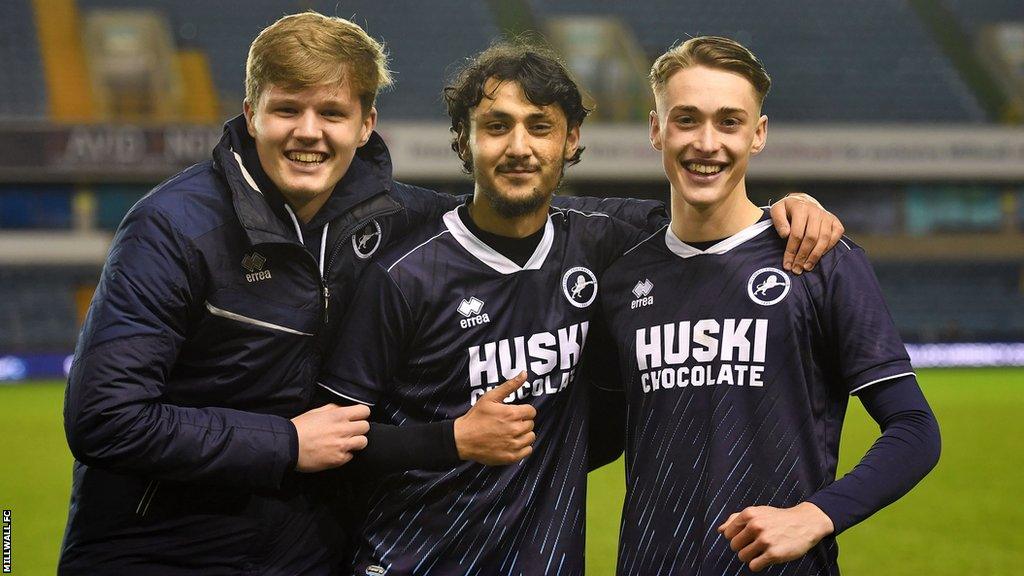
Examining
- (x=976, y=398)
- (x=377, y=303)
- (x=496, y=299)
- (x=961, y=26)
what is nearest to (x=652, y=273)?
(x=496, y=299)

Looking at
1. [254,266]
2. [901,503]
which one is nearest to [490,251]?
[254,266]

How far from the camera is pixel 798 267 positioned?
2654mm

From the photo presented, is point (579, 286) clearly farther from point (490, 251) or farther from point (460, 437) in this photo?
point (460, 437)

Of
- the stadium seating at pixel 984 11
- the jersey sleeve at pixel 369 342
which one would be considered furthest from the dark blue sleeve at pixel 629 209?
the stadium seating at pixel 984 11

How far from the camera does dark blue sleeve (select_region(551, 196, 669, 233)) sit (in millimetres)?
3137

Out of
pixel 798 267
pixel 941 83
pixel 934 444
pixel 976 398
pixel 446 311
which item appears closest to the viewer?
pixel 934 444

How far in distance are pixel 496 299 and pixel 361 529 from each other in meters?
0.72

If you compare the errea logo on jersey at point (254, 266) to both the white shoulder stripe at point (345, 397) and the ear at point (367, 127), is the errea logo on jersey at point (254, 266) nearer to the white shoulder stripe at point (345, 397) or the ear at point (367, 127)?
the white shoulder stripe at point (345, 397)

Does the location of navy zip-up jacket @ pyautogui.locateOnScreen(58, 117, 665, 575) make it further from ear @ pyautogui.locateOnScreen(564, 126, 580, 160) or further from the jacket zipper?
ear @ pyautogui.locateOnScreen(564, 126, 580, 160)

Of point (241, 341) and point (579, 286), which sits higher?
point (579, 286)

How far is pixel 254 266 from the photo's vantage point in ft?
8.84

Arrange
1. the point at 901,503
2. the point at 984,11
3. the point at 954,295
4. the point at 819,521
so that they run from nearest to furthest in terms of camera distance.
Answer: the point at 819,521 → the point at 901,503 → the point at 954,295 → the point at 984,11

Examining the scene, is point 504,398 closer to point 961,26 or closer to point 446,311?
point 446,311

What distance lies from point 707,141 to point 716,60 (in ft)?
0.71
